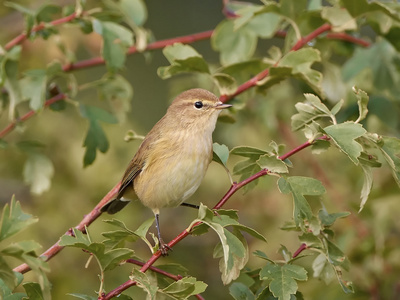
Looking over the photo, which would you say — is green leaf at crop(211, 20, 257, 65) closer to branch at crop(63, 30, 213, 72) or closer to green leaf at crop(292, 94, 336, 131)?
Result: branch at crop(63, 30, 213, 72)

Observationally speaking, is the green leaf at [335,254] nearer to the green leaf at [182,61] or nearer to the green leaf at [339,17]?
the green leaf at [182,61]

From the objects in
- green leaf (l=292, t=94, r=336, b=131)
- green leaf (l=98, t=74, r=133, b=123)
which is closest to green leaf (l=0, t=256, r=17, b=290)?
green leaf (l=292, t=94, r=336, b=131)

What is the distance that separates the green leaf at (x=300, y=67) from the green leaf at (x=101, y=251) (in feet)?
3.84

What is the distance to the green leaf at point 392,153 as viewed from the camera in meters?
2.26

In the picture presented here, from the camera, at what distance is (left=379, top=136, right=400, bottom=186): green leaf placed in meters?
2.26

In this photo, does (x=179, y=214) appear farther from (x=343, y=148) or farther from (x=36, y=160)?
(x=343, y=148)

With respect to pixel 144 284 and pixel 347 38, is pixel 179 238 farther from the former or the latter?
pixel 347 38

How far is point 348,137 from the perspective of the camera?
217 cm

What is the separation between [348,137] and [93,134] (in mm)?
1573

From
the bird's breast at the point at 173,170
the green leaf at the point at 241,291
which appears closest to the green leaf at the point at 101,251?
the green leaf at the point at 241,291

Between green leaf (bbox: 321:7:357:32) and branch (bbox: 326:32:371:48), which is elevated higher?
green leaf (bbox: 321:7:357:32)

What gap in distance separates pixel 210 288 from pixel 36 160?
1.79m

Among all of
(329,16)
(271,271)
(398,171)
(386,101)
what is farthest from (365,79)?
(271,271)

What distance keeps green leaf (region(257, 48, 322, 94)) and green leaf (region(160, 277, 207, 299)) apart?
1.16m
